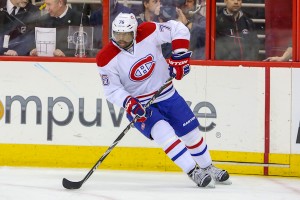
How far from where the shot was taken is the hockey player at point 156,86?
220 inches

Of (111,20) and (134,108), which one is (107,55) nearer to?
(134,108)

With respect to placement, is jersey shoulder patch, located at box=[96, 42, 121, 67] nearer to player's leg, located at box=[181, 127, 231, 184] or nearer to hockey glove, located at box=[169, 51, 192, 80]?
hockey glove, located at box=[169, 51, 192, 80]

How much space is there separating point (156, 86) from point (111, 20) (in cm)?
99

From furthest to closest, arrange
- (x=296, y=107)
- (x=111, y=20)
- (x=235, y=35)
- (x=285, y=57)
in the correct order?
(x=111, y=20) < (x=235, y=35) < (x=285, y=57) < (x=296, y=107)

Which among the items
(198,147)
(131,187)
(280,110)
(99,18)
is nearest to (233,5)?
(280,110)

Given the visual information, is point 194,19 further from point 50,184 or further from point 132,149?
point 50,184

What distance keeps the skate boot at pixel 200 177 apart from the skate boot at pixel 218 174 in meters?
0.19

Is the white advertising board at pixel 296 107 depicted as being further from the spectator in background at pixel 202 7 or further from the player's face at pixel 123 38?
the player's face at pixel 123 38

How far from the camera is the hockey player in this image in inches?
220

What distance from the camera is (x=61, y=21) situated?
662 cm

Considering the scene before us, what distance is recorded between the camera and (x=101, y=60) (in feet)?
18.7

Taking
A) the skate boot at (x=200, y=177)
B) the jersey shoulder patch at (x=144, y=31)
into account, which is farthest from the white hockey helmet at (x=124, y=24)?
the skate boot at (x=200, y=177)

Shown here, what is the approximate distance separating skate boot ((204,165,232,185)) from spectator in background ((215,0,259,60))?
3.00 feet

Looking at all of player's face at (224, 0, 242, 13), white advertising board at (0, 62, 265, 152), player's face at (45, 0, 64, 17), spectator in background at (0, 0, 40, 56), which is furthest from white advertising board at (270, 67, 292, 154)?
spectator in background at (0, 0, 40, 56)
